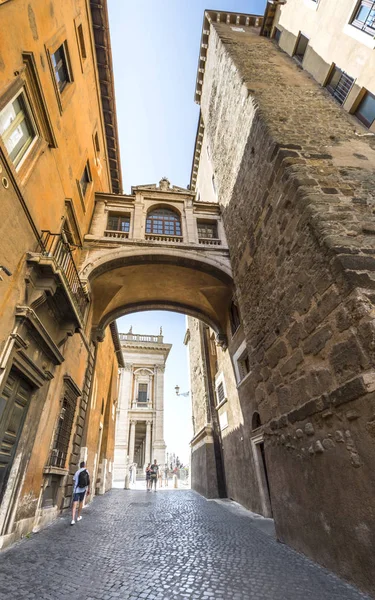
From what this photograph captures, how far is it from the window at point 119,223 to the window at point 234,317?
5.44m

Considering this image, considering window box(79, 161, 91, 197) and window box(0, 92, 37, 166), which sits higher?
window box(79, 161, 91, 197)

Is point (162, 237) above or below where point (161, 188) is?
below

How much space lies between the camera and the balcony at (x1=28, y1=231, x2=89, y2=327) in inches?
202

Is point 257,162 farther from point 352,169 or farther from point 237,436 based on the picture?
point 237,436

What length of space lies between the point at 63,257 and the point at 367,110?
10.0m

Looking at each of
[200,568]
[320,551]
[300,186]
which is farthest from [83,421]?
[300,186]

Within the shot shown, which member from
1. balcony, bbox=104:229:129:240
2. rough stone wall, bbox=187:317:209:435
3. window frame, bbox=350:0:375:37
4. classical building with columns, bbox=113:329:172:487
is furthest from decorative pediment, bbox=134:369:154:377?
window frame, bbox=350:0:375:37

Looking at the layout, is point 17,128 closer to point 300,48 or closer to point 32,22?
point 32,22

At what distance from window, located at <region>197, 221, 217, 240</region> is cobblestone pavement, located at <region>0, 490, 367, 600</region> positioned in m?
9.82

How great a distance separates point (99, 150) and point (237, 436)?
505 inches

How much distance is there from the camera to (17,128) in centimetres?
518

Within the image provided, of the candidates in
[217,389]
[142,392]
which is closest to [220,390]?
[217,389]

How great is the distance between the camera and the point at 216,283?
443 inches

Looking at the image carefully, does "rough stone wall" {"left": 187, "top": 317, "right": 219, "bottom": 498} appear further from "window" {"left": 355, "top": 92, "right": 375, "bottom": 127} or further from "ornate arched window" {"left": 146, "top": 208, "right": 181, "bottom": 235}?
"window" {"left": 355, "top": 92, "right": 375, "bottom": 127}
